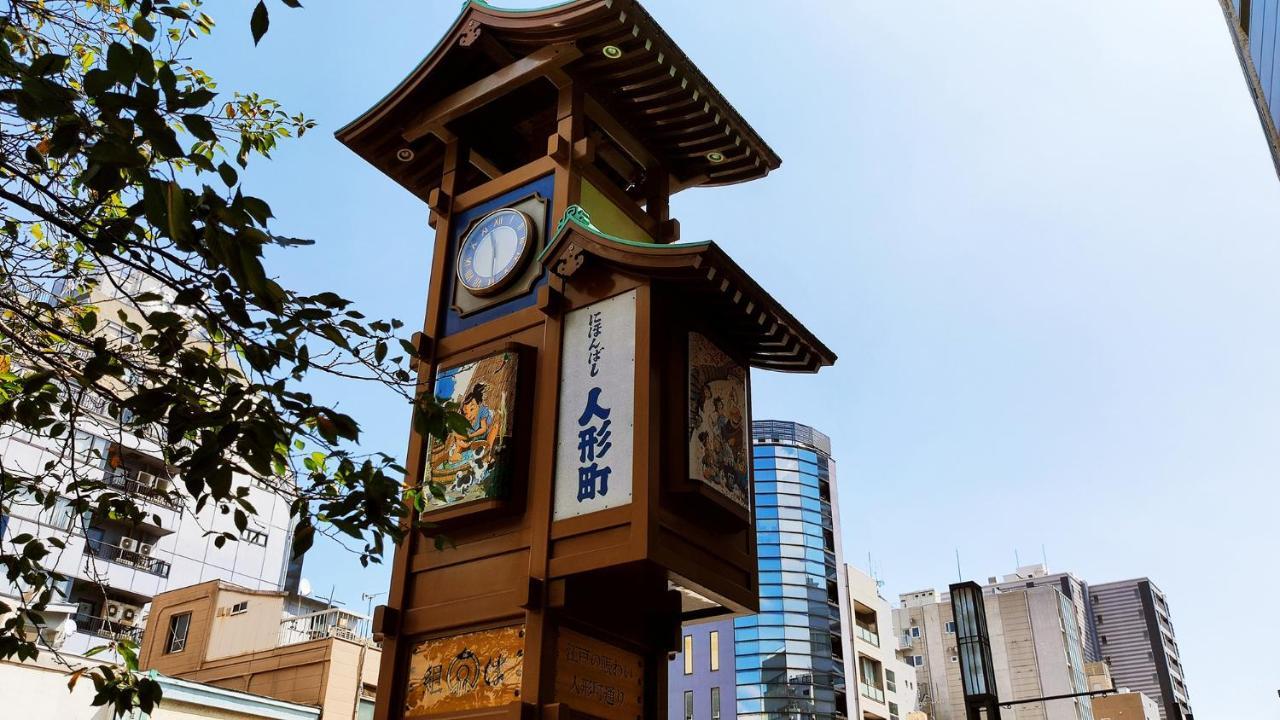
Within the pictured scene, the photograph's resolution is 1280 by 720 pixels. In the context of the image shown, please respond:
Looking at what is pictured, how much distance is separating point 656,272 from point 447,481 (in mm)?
3215

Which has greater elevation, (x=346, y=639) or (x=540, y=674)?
(x=346, y=639)

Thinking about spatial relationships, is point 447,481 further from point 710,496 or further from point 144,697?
point 144,697

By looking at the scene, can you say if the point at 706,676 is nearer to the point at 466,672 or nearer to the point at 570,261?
the point at 466,672

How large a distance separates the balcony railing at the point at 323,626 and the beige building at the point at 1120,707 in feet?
183

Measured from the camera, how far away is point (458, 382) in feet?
38.5

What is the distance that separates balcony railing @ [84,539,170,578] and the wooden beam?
26.4m

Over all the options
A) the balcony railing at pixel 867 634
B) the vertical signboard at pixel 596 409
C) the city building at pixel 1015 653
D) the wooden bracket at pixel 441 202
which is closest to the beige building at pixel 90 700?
the wooden bracket at pixel 441 202

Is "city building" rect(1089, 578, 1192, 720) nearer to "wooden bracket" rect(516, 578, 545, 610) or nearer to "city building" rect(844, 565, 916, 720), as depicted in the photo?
"city building" rect(844, 565, 916, 720)

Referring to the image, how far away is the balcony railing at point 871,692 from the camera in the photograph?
179 feet

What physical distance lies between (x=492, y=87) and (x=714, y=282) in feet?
14.5

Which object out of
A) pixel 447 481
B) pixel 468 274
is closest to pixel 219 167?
pixel 447 481

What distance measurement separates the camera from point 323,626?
2834cm

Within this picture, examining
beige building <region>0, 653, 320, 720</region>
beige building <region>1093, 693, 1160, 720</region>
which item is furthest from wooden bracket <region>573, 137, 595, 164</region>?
beige building <region>1093, 693, 1160, 720</region>

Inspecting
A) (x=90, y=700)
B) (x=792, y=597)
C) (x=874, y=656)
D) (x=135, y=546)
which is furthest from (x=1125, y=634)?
(x=90, y=700)
